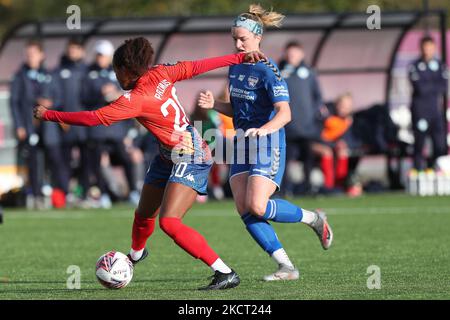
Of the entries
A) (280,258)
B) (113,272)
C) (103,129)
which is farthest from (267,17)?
(103,129)

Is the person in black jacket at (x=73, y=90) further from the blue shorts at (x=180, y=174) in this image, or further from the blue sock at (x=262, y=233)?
the blue shorts at (x=180, y=174)

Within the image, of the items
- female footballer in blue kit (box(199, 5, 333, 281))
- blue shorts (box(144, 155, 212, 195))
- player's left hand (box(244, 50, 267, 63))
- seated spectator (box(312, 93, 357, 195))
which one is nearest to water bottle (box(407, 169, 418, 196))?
seated spectator (box(312, 93, 357, 195))

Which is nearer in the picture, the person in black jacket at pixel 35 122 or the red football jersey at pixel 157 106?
the red football jersey at pixel 157 106

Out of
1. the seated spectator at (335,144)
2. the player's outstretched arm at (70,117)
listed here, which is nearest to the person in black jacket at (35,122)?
the seated spectator at (335,144)

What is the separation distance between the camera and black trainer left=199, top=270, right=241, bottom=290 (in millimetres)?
8766

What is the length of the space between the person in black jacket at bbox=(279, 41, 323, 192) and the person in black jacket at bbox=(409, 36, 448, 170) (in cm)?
174

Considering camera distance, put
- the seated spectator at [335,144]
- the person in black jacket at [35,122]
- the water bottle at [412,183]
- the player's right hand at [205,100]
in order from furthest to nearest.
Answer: the water bottle at [412,183]
the seated spectator at [335,144]
the person in black jacket at [35,122]
the player's right hand at [205,100]

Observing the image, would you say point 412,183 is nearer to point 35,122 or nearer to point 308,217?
point 35,122

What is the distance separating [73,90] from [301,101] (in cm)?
345

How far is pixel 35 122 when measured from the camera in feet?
64.0

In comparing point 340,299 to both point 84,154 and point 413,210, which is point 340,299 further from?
point 84,154

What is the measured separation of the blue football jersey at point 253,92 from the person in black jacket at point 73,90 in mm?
9314

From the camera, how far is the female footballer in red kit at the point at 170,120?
8625 mm

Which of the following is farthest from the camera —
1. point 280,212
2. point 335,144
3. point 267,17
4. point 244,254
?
point 335,144
